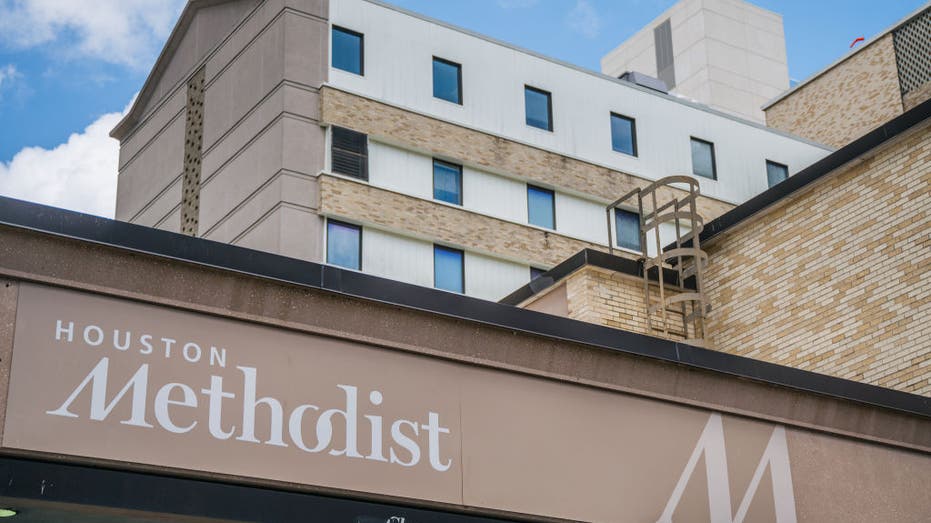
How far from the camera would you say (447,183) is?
36094 mm

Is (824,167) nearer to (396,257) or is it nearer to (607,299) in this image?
(607,299)

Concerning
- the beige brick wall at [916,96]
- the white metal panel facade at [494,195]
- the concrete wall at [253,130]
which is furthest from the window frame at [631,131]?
the concrete wall at [253,130]

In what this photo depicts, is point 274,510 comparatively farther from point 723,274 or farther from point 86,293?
point 723,274

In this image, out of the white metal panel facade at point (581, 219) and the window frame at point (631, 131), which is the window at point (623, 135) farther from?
the white metal panel facade at point (581, 219)

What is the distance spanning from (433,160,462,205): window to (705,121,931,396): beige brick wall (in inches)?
650

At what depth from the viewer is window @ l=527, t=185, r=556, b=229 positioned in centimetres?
3753

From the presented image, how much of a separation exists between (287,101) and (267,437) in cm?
2597

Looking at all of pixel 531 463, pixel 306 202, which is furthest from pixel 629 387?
pixel 306 202

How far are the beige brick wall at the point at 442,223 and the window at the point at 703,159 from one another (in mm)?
5798

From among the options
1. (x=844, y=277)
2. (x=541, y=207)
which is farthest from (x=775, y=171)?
(x=844, y=277)

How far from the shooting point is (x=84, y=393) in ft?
28.0

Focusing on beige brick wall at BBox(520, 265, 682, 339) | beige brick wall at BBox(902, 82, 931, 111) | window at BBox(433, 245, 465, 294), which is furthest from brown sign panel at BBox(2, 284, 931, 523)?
beige brick wall at BBox(902, 82, 931, 111)

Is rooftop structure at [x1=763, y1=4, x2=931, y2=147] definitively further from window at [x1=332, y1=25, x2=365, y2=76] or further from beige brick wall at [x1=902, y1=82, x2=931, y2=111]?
window at [x1=332, y1=25, x2=365, y2=76]

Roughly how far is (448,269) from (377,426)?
2535 cm
